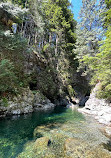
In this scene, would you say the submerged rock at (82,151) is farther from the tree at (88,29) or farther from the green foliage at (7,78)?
the tree at (88,29)

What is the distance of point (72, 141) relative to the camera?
13.5 feet

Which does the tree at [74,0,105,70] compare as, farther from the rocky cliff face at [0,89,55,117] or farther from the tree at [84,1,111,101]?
the rocky cliff face at [0,89,55,117]

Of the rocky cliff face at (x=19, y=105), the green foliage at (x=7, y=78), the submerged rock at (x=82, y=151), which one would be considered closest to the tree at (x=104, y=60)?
the submerged rock at (x=82, y=151)

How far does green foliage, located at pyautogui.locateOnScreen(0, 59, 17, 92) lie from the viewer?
6.87 metres

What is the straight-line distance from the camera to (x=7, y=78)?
25.5 feet

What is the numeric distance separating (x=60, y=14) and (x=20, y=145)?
73.8 feet

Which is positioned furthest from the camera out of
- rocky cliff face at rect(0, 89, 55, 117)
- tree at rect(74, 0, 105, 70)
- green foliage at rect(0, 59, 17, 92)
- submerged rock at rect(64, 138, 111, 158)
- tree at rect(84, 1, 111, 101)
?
tree at rect(74, 0, 105, 70)

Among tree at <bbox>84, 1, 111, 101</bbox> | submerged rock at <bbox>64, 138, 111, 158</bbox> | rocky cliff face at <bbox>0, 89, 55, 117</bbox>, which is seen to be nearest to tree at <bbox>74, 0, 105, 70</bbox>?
tree at <bbox>84, 1, 111, 101</bbox>

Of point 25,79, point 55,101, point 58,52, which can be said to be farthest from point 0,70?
point 58,52

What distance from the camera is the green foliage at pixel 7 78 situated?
6867mm

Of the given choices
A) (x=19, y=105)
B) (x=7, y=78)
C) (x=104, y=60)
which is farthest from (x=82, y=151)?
(x=7, y=78)

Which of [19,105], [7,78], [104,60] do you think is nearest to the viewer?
[104,60]

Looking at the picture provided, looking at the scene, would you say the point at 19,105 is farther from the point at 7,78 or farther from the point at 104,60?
the point at 104,60

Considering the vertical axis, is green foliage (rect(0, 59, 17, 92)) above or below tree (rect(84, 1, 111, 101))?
below
